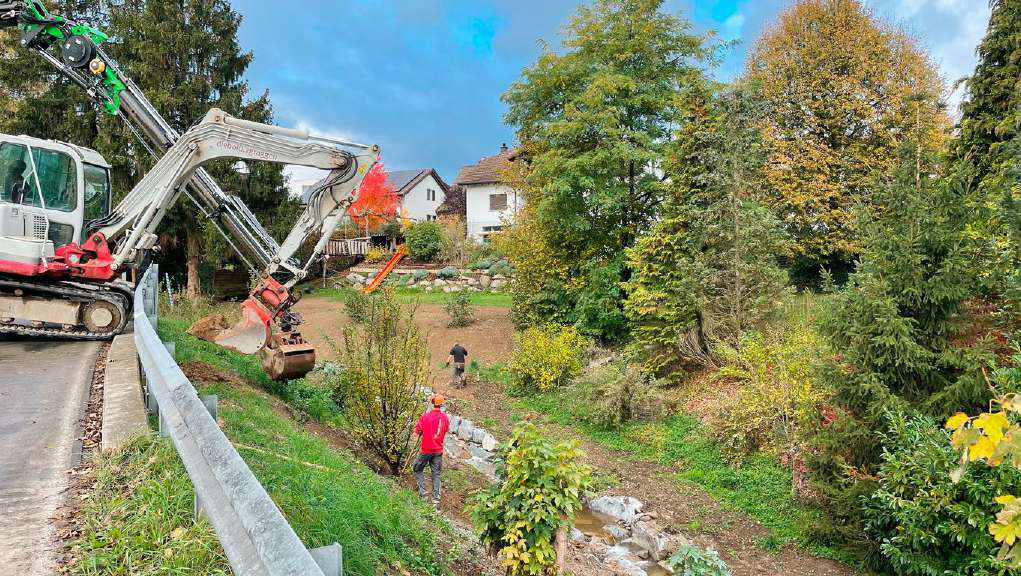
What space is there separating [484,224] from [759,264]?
104 feet

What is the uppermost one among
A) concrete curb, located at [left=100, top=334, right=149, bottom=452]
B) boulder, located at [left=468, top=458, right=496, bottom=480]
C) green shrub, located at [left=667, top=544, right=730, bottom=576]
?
concrete curb, located at [left=100, top=334, right=149, bottom=452]

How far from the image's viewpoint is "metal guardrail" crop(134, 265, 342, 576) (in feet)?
6.40

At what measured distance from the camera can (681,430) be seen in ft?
42.7

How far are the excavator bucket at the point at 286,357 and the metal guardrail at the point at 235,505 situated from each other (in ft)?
19.5

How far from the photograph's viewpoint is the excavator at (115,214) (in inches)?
371

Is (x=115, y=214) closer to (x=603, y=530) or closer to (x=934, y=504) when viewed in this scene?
(x=603, y=530)

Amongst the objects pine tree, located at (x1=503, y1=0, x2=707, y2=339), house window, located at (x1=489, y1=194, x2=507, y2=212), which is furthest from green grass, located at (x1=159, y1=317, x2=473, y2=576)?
house window, located at (x1=489, y1=194, x2=507, y2=212)

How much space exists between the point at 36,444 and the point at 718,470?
34.1 feet

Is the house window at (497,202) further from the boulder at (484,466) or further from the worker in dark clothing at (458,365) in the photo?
the boulder at (484,466)

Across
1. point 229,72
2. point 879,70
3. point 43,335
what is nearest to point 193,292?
point 229,72

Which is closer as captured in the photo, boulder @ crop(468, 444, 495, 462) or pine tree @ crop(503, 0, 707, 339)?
boulder @ crop(468, 444, 495, 462)

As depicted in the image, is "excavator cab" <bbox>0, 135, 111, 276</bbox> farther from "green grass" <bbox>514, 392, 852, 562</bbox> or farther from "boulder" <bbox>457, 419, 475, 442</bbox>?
"green grass" <bbox>514, 392, 852, 562</bbox>

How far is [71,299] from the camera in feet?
32.1

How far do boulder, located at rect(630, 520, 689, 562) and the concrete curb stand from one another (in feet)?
23.9
